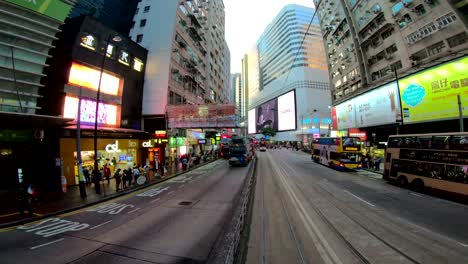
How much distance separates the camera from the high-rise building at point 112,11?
2476 cm

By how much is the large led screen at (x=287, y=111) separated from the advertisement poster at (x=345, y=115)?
36.7m

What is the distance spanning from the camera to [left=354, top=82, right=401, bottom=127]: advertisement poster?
31.3m

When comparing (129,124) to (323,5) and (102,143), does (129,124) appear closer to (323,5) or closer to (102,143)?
(102,143)

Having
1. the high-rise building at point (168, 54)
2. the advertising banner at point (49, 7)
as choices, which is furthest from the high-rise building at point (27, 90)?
the high-rise building at point (168, 54)

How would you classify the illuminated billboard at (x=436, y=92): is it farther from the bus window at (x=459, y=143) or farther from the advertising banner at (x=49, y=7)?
the advertising banner at (x=49, y=7)

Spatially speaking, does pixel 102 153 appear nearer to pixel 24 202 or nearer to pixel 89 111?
pixel 89 111

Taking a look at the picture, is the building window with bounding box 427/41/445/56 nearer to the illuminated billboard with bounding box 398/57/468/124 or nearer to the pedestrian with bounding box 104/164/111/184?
the illuminated billboard with bounding box 398/57/468/124

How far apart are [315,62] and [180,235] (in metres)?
102

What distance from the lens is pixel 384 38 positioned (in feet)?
111

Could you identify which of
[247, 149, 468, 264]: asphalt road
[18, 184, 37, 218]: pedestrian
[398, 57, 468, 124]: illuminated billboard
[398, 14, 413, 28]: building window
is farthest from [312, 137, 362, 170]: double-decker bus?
[18, 184, 37, 218]: pedestrian

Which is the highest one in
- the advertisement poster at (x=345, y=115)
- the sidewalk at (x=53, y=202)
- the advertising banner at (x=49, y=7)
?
the advertising banner at (x=49, y=7)

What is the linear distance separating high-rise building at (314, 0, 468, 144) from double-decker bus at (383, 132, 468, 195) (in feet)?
18.0

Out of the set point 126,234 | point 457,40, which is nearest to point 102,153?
point 126,234

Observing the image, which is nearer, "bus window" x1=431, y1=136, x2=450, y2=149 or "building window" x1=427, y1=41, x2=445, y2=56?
"bus window" x1=431, y1=136, x2=450, y2=149
